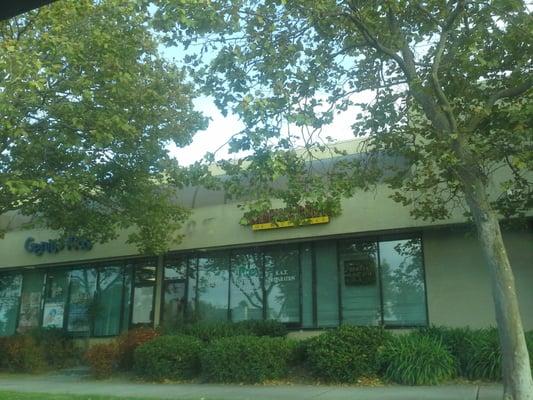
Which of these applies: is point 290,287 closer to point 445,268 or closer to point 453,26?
point 445,268

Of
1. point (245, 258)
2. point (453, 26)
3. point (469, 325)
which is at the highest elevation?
point (453, 26)

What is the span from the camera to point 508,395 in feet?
26.7

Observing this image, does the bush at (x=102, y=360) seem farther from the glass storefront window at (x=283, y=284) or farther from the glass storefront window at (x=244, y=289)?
the glass storefront window at (x=283, y=284)

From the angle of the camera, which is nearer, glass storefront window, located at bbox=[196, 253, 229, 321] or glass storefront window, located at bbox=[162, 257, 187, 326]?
glass storefront window, located at bbox=[196, 253, 229, 321]

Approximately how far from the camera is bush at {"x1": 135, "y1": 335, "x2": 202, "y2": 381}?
47.3 ft

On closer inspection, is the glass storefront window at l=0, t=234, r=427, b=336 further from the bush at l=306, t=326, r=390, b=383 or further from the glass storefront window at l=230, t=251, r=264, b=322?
the bush at l=306, t=326, r=390, b=383

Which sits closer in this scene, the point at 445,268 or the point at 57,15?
the point at 57,15

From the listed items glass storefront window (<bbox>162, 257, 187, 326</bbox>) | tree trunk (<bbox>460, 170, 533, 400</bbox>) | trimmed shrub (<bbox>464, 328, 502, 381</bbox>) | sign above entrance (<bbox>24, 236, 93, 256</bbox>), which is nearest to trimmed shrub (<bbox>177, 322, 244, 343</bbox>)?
glass storefront window (<bbox>162, 257, 187, 326</bbox>)

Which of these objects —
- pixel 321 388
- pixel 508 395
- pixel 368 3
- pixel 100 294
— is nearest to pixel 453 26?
pixel 368 3

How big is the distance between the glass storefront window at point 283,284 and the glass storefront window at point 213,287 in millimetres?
1508

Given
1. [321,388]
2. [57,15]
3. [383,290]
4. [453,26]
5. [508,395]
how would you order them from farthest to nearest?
[383,290]
[57,15]
[321,388]
[453,26]
[508,395]

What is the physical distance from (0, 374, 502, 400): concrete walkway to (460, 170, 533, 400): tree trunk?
2190mm

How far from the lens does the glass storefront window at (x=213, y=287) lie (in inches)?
725

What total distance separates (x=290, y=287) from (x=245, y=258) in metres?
1.79
